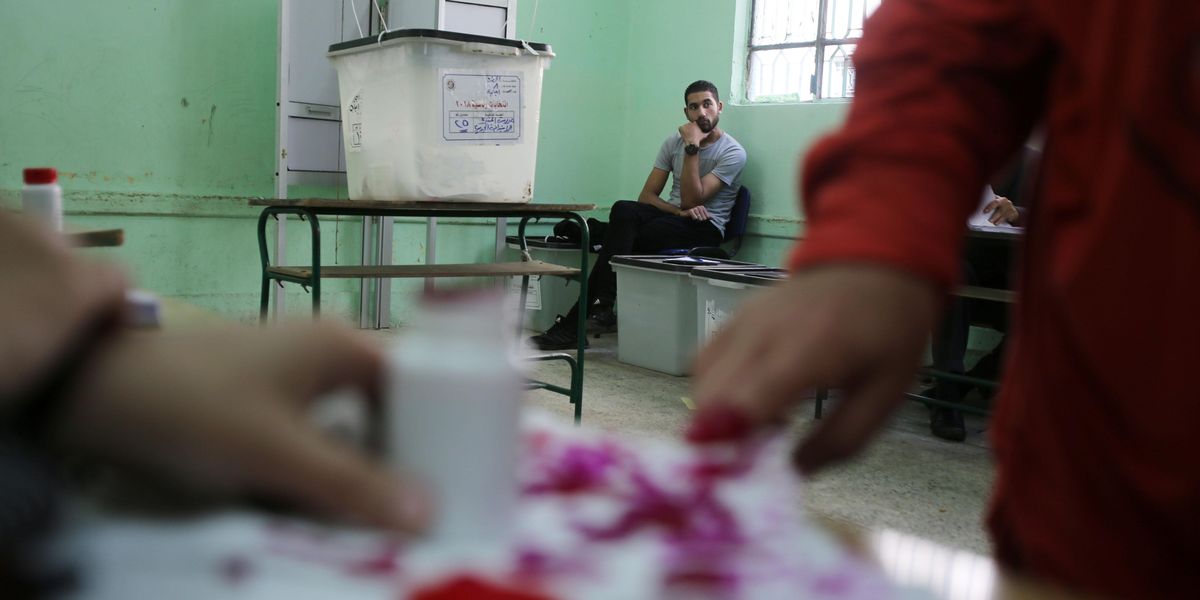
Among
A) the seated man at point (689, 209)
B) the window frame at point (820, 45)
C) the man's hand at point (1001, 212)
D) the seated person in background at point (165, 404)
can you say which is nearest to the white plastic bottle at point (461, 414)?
the seated person in background at point (165, 404)

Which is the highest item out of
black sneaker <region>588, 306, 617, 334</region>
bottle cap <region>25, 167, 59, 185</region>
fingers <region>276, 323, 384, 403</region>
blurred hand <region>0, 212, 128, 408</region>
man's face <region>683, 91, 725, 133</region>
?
man's face <region>683, 91, 725, 133</region>

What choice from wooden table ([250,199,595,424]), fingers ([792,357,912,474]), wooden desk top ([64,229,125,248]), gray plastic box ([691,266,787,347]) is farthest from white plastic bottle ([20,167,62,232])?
gray plastic box ([691,266,787,347])

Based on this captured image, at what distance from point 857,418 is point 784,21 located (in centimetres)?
479

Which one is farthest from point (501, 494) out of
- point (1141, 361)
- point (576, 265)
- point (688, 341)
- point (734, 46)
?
point (734, 46)

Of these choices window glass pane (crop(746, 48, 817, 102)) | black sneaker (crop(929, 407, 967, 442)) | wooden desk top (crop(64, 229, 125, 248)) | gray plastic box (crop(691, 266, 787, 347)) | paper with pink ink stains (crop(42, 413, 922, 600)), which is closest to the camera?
paper with pink ink stains (crop(42, 413, 922, 600))

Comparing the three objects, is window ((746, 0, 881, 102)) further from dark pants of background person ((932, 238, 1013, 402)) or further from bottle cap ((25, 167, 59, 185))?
bottle cap ((25, 167, 59, 185))

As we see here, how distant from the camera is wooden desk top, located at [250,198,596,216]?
2.59m

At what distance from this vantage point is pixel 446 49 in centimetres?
294

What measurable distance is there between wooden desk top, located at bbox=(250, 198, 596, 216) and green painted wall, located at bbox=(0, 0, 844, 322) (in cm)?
118

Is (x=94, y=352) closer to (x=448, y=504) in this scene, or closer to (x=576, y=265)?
(x=448, y=504)

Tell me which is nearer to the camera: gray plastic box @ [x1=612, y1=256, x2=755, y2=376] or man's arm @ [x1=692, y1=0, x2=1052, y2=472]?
man's arm @ [x1=692, y1=0, x2=1052, y2=472]

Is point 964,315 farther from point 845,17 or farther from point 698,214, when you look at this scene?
point 845,17

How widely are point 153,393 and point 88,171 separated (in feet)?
13.4

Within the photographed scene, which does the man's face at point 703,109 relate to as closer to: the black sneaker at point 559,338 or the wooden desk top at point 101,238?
the black sneaker at point 559,338
